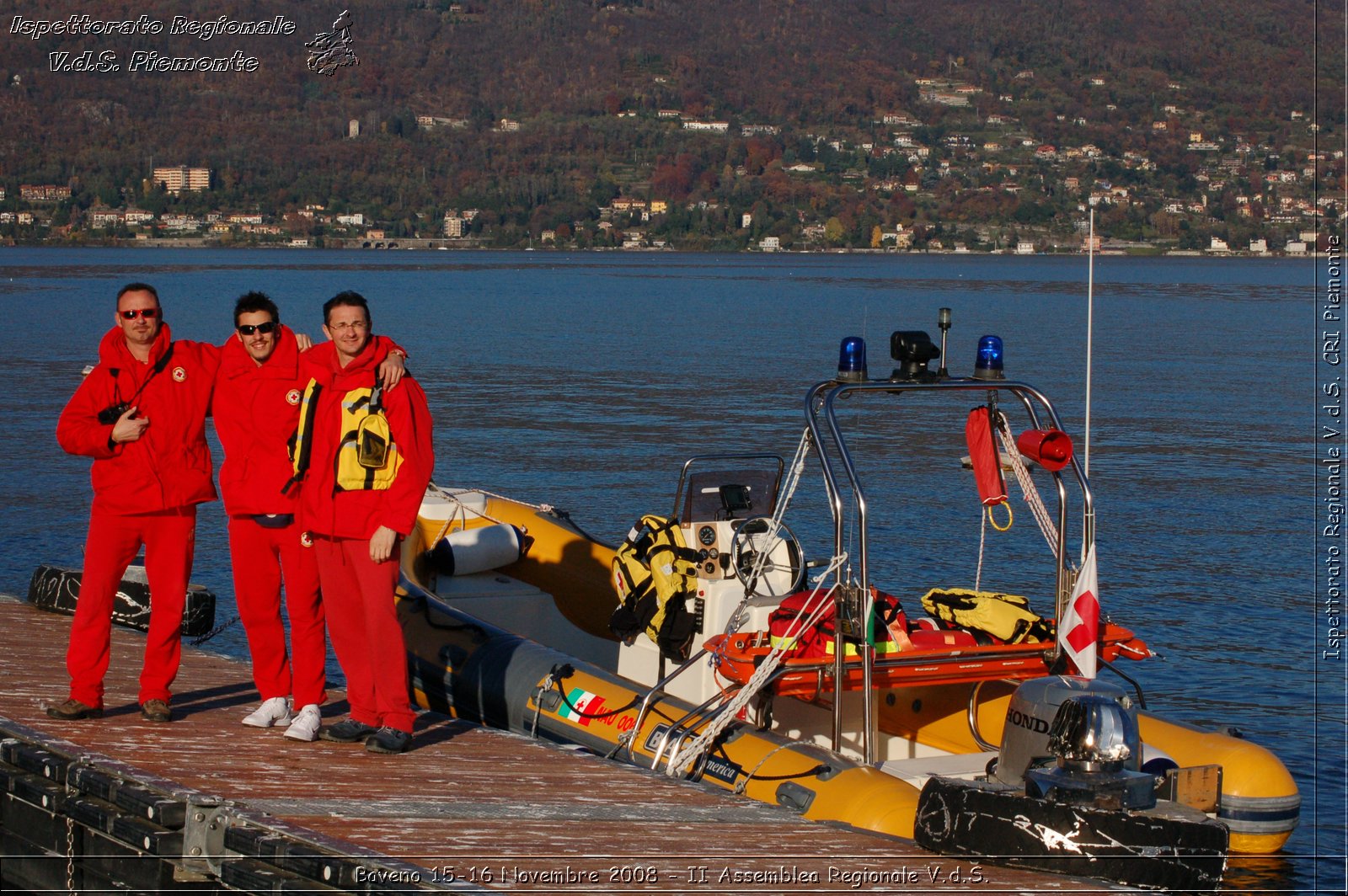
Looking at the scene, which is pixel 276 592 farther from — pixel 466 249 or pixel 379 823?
pixel 466 249

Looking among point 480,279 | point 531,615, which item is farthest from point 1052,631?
point 480,279

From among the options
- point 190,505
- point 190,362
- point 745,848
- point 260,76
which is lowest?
point 745,848

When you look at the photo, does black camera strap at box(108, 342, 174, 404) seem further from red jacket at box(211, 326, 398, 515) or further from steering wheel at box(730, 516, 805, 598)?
steering wheel at box(730, 516, 805, 598)

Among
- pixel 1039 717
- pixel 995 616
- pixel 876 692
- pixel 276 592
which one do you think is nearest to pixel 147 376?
pixel 276 592

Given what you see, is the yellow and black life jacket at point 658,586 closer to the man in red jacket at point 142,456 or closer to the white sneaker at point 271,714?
the white sneaker at point 271,714

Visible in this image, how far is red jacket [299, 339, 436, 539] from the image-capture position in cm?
516

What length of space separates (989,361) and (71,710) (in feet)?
12.4

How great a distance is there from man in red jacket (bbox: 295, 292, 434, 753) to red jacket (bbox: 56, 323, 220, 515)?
0.43 m

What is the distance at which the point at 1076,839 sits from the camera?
4742mm

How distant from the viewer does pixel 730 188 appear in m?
140

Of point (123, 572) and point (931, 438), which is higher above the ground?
point (123, 572)

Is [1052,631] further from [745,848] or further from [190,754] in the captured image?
[190,754]

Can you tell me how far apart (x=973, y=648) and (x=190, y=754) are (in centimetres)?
303

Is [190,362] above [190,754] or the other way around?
above
